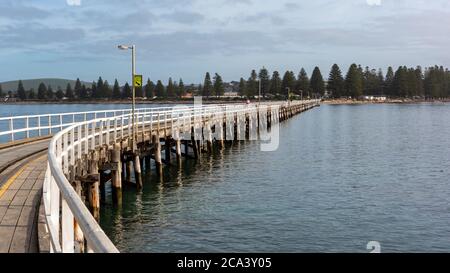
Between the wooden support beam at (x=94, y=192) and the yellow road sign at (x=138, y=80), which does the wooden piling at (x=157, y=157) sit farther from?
the wooden support beam at (x=94, y=192)

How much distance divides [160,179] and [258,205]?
7.55 m

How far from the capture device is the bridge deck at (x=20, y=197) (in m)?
7.71

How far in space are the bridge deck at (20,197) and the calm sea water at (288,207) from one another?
3.18 m

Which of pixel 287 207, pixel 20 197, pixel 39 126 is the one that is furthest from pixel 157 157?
pixel 20 197

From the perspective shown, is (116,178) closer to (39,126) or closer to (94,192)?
(94,192)

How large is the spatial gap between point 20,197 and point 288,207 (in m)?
11.2

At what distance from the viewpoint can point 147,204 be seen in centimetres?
2056

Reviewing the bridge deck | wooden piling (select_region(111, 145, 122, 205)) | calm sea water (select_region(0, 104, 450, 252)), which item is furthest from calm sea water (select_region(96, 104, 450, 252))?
the bridge deck

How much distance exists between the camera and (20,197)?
1089cm

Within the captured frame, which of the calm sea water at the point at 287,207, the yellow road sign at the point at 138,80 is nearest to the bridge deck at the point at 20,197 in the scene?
the calm sea water at the point at 287,207

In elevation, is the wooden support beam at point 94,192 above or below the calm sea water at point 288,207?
above

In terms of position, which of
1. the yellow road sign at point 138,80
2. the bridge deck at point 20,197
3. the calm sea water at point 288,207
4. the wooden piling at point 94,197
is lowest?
the calm sea water at point 288,207
